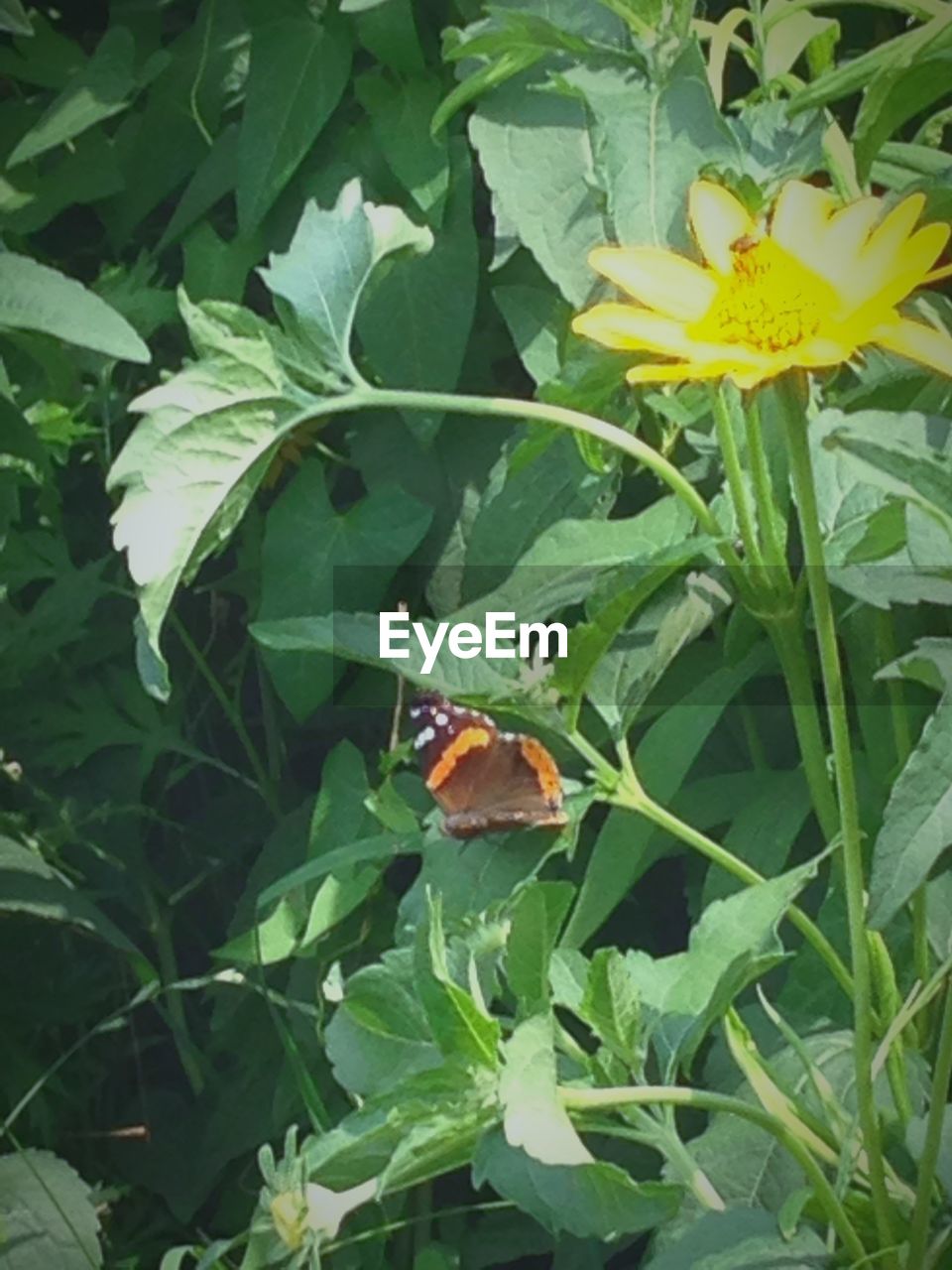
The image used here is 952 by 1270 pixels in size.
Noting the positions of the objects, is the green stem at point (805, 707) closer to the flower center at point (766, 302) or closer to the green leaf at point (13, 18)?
the flower center at point (766, 302)

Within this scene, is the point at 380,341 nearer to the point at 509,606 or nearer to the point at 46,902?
the point at 509,606

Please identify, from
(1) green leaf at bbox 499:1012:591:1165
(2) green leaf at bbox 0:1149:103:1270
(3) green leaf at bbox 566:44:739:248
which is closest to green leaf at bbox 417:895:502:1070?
(1) green leaf at bbox 499:1012:591:1165

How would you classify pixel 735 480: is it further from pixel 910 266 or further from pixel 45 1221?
pixel 45 1221

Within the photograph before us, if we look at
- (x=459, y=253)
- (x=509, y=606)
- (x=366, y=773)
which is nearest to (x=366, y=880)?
(x=366, y=773)

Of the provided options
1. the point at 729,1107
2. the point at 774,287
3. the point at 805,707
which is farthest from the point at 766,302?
the point at 729,1107

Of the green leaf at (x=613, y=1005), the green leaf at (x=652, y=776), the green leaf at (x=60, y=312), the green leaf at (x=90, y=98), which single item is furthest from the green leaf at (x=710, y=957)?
the green leaf at (x=90, y=98)

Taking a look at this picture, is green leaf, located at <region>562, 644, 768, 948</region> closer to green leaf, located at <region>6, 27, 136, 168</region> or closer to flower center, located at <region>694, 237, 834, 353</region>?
flower center, located at <region>694, 237, 834, 353</region>
